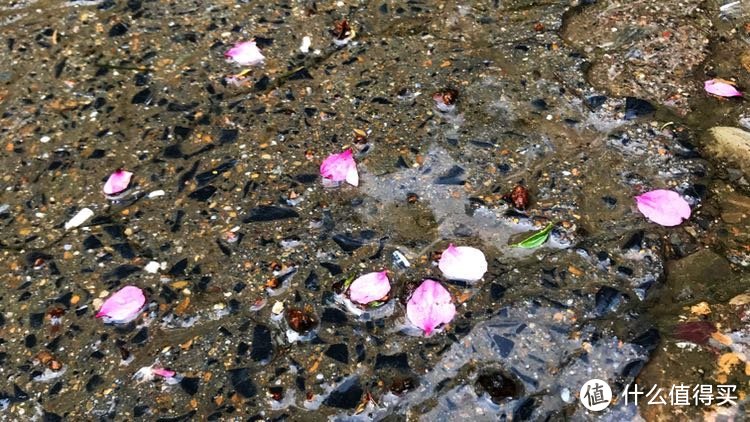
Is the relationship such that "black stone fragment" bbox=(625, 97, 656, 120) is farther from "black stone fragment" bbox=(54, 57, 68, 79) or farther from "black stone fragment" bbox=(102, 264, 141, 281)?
"black stone fragment" bbox=(54, 57, 68, 79)

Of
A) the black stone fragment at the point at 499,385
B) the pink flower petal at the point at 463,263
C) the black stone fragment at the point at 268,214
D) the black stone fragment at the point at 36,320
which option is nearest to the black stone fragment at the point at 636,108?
the pink flower petal at the point at 463,263

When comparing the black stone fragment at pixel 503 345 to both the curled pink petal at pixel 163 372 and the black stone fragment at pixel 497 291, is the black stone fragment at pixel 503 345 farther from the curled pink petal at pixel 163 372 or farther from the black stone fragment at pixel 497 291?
the curled pink petal at pixel 163 372

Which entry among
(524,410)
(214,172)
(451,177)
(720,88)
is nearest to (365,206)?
(451,177)

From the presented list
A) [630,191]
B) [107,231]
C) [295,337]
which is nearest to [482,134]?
[630,191]

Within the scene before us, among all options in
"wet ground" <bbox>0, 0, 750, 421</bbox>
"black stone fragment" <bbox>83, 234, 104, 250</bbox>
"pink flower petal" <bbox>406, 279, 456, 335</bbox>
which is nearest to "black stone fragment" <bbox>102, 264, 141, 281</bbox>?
"wet ground" <bbox>0, 0, 750, 421</bbox>

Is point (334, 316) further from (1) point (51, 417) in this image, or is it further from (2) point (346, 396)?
(1) point (51, 417)
